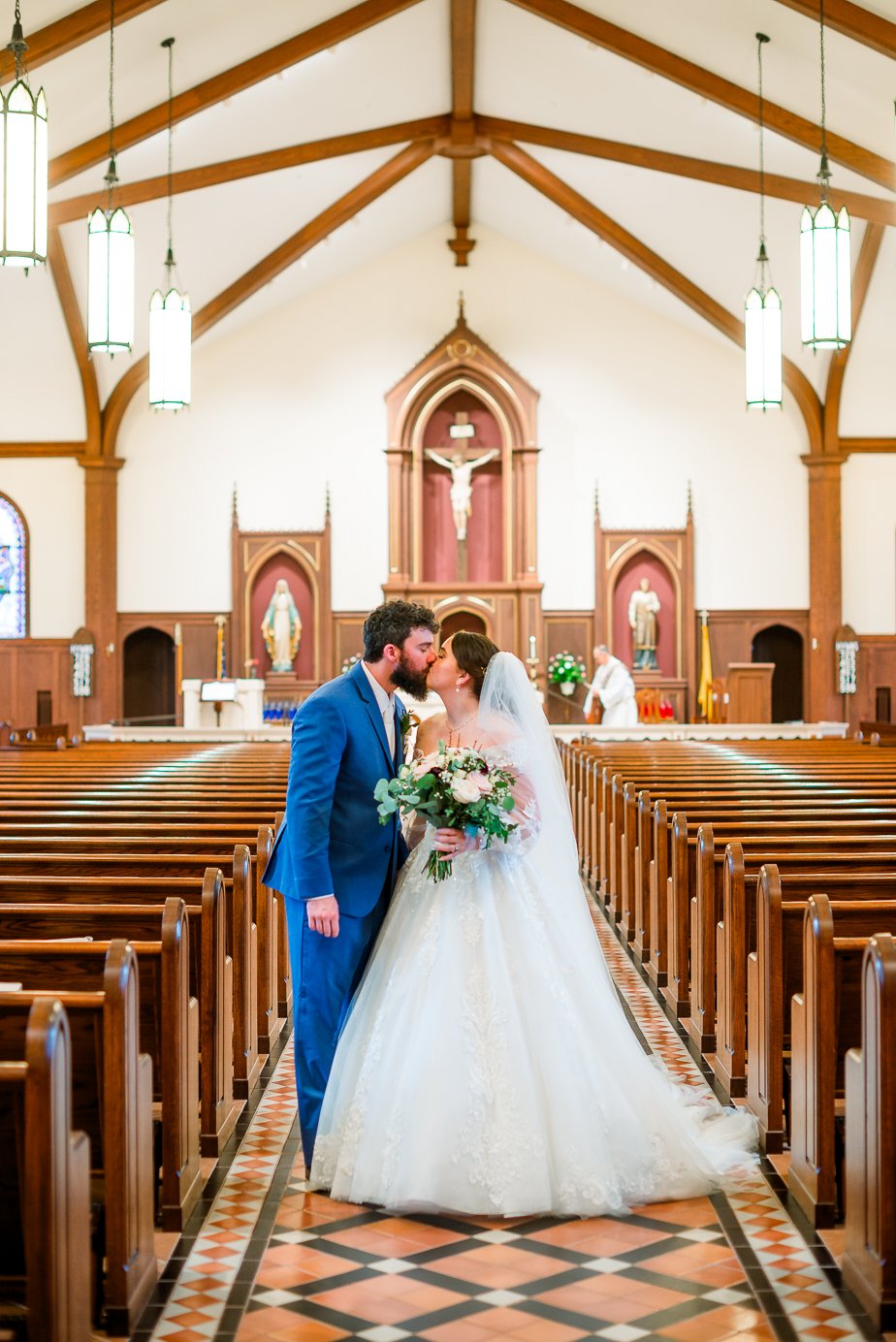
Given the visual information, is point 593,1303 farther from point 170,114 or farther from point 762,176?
point 762,176

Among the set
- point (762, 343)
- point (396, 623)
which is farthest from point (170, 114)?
point (396, 623)

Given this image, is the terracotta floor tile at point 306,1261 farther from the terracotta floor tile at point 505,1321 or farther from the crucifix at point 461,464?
the crucifix at point 461,464

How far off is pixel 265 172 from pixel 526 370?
5372 mm

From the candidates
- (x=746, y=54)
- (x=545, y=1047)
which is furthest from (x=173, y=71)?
(x=545, y=1047)

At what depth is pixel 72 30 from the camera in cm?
1062

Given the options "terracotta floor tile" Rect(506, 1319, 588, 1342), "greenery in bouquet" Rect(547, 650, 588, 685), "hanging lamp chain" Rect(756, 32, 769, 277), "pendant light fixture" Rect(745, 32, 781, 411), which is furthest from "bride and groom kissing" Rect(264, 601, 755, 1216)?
"greenery in bouquet" Rect(547, 650, 588, 685)

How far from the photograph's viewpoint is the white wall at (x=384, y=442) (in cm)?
1970

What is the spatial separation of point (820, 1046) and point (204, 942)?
5.82 ft

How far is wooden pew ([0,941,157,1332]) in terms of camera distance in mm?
3127

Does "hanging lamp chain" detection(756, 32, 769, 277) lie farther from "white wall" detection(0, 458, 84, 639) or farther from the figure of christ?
"white wall" detection(0, 458, 84, 639)

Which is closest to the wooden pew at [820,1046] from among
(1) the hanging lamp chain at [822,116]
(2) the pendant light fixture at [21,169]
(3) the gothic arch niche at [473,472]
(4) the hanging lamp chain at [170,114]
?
(2) the pendant light fixture at [21,169]

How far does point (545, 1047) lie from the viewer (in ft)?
12.6

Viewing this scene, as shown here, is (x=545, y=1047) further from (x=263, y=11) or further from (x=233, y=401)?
(x=233, y=401)

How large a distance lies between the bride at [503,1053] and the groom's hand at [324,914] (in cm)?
21
